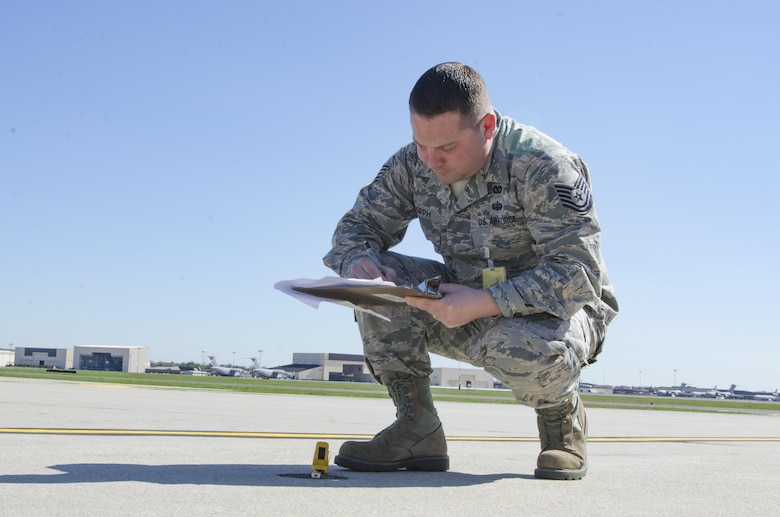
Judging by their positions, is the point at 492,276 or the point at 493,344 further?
the point at 492,276

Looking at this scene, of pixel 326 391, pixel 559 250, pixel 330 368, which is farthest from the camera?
pixel 330 368

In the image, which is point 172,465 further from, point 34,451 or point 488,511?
point 488,511

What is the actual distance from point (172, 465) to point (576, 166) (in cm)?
202

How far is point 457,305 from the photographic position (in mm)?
2969

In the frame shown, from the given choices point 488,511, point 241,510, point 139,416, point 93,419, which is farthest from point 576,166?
point 139,416

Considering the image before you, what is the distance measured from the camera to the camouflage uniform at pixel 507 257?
10.1 ft

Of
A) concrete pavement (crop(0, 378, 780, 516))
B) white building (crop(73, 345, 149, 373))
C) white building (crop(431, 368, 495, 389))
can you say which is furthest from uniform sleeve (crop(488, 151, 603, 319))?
white building (crop(73, 345, 149, 373))

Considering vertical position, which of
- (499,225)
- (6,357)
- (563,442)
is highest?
(499,225)

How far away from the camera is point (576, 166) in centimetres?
323

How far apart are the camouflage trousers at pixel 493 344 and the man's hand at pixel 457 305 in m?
0.14

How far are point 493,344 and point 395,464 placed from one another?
0.70 m

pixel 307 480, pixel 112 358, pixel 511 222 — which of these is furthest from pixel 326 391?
pixel 112 358

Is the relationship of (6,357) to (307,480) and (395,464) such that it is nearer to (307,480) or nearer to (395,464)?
(395,464)

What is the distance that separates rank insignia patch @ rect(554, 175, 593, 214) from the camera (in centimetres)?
309
